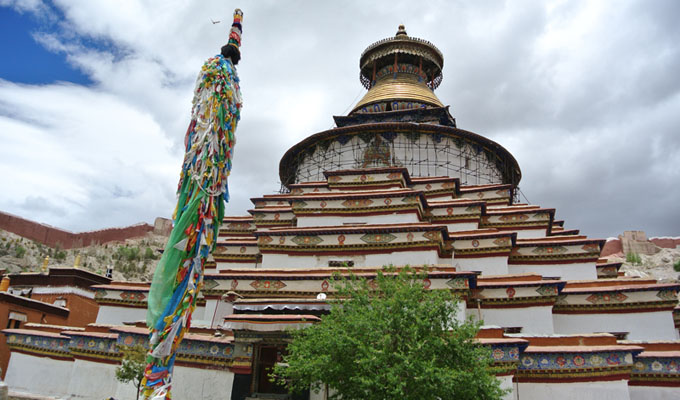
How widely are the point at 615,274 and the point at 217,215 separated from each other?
46.5 feet

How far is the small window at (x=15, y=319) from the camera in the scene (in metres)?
18.3

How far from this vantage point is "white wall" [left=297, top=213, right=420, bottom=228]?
16500mm

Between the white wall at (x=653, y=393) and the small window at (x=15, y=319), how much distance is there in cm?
2066

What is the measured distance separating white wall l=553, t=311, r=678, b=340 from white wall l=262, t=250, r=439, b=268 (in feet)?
13.4

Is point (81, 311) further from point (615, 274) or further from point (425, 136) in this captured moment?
point (615, 274)

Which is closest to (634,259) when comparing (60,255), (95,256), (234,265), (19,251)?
(234,265)

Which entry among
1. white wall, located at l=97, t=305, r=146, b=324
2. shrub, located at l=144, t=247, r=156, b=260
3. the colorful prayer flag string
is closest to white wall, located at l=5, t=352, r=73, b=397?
white wall, located at l=97, t=305, r=146, b=324

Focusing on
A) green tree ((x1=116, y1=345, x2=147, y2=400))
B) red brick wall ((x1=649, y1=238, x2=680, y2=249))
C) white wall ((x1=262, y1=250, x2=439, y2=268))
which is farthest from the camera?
red brick wall ((x1=649, y1=238, x2=680, y2=249))

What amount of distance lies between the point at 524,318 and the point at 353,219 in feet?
21.5

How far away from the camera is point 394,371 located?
24.8 feet

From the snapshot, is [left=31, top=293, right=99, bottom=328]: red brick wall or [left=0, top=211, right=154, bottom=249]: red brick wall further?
[left=0, top=211, right=154, bottom=249]: red brick wall

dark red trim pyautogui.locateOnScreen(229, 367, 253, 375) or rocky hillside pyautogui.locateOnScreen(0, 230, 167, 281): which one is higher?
rocky hillside pyautogui.locateOnScreen(0, 230, 167, 281)

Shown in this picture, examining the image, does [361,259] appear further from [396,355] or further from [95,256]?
Result: [95,256]

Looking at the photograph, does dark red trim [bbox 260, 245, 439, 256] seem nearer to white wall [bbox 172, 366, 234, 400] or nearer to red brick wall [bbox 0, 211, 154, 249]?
white wall [bbox 172, 366, 234, 400]
